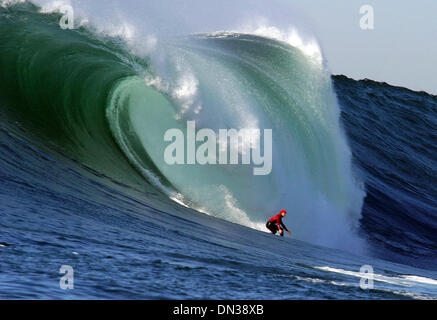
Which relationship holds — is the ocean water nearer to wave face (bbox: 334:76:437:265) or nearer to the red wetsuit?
wave face (bbox: 334:76:437:265)

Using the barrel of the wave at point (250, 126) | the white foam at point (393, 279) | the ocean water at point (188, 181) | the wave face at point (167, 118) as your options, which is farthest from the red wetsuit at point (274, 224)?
the white foam at point (393, 279)

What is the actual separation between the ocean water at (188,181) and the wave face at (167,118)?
0.04 m

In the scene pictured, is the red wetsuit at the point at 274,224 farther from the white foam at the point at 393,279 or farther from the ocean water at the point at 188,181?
the white foam at the point at 393,279

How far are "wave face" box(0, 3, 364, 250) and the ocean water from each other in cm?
4

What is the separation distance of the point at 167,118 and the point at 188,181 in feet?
6.14

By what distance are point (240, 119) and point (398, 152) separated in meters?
9.07

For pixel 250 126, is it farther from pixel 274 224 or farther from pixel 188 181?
pixel 274 224

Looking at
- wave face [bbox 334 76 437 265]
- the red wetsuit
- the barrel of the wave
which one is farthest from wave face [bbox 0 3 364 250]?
the red wetsuit

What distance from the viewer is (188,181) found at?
14.0m

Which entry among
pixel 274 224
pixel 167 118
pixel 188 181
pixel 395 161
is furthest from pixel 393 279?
pixel 395 161

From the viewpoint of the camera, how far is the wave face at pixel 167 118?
13.4m

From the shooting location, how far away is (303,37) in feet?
66.1

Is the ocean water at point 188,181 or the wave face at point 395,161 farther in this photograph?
the wave face at point 395,161
